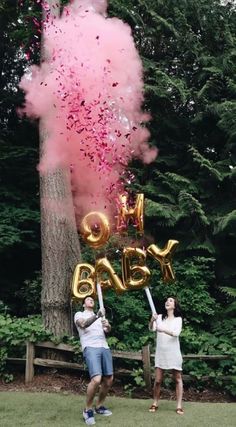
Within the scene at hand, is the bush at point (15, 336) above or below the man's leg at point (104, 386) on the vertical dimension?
above

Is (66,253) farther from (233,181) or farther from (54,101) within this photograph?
(233,181)

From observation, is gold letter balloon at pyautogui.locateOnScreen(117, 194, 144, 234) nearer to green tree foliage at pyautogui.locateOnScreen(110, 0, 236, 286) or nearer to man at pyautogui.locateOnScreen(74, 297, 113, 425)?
man at pyautogui.locateOnScreen(74, 297, 113, 425)

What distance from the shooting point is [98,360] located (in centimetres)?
603

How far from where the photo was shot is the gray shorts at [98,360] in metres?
5.96

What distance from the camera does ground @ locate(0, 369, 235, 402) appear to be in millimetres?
7625

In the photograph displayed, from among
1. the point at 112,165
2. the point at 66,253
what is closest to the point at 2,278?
the point at 66,253

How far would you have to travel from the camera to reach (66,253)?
891 centimetres

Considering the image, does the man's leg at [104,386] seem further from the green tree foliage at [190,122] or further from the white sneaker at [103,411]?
the green tree foliage at [190,122]

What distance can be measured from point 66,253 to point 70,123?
7.47ft

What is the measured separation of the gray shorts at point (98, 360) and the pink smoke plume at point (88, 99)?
3.76 metres

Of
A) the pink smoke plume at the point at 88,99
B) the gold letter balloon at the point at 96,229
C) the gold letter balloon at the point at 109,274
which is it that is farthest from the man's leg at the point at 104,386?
the pink smoke plume at the point at 88,99

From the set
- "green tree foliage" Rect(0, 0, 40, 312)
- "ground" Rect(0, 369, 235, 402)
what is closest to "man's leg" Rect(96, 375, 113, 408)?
"ground" Rect(0, 369, 235, 402)

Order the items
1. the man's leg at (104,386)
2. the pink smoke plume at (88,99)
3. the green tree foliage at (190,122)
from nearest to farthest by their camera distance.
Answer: the man's leg at (104,386) → the pink smoke plume at (88,99) → the green tree foliage at (190,122)

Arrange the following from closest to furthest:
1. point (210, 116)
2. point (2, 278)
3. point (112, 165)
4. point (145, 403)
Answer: point (145, 403)
point (112, 165)
point (210, 116)
point (2, 278)
